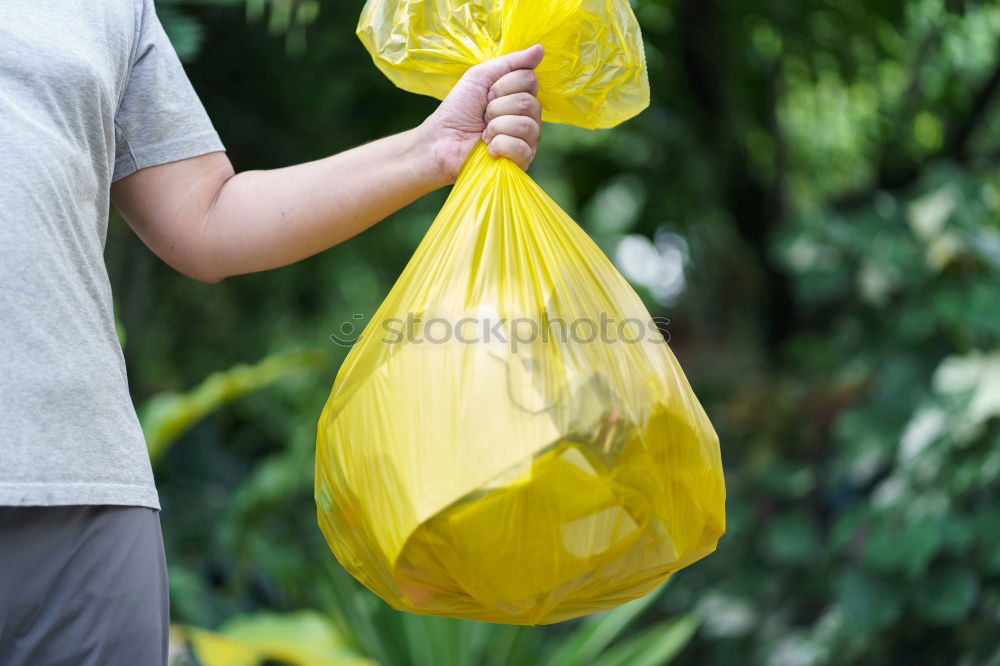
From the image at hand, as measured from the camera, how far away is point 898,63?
2.95m

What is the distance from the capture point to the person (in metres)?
0.72

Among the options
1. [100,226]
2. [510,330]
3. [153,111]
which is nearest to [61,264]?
[100,226]

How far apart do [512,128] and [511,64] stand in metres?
0.06

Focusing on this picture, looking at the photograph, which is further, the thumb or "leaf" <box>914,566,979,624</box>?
"leaf" <box>914,566,979,624</box>

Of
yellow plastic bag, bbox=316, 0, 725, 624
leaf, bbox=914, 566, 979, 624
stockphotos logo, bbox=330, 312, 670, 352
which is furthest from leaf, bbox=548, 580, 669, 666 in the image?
stockphotos logo, bbox=330, 312, 670, 352

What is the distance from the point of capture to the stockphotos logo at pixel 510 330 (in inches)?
32.5

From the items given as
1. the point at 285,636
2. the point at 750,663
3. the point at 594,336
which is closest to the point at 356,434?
the point at 594,336

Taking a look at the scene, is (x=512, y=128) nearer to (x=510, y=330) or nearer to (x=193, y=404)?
(x=510, y=330)

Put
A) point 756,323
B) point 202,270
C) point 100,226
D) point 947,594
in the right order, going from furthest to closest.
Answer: point 756,323, point 947,594, point 202,270, point 100,226

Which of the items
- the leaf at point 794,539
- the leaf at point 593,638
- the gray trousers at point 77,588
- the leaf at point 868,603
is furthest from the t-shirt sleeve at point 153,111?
the leaf at point 794,539

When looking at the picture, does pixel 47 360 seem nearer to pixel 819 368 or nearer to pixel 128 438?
pixel 128 438

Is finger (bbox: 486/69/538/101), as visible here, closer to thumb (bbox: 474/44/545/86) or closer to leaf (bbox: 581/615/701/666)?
thumb (bbox: 474/44/545/86)

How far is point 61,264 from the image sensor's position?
2.46ft

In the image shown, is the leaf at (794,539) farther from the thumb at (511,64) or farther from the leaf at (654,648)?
the thumb at (511,64)
